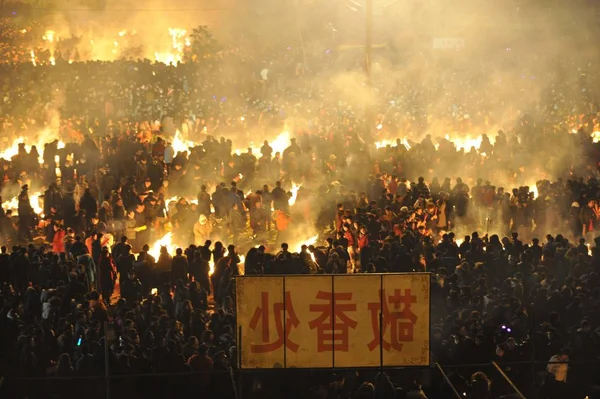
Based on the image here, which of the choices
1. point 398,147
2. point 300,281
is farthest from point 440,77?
point 300,281

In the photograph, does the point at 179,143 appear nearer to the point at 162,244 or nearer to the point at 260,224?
the point at 260,224

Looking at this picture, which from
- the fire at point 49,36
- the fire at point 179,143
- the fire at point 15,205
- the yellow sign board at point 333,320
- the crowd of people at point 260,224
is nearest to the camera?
the yellow sign board at point 333,320

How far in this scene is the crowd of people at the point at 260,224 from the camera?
953cm

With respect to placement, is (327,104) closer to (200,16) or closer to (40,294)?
(200,16)

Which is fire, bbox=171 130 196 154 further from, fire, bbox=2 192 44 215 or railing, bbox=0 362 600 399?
railing, bbox=0 362 600 399

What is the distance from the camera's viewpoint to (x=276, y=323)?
7.77m

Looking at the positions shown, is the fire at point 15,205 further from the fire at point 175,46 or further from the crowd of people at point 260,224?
the fire at point 175,46

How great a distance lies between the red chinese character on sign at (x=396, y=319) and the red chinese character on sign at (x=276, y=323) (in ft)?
2.27

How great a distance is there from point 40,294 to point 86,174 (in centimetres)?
689

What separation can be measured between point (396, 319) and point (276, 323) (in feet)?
3.47

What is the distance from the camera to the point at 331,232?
16.0 m

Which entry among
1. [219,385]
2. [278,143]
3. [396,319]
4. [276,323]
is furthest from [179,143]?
[396,319]

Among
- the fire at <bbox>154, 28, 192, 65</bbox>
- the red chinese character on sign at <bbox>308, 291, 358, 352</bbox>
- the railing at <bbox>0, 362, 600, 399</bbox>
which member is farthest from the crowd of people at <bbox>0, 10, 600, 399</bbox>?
the fire at <bbox>154, 28, 192, 65</bbox>

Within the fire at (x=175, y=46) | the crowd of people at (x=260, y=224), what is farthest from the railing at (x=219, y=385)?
the fire at (x=175, y=46)
